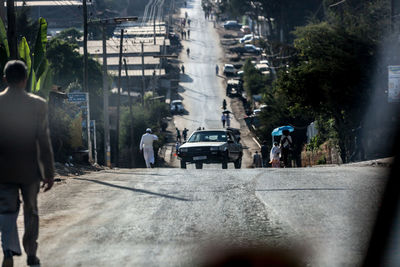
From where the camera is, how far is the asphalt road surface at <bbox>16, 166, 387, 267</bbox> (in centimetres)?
766

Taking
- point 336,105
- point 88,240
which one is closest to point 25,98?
point 88,240

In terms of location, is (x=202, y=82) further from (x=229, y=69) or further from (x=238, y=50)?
(x=238, y=50)

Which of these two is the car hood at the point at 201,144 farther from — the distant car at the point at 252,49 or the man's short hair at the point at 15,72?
Answer: the distant car at the point at 252,49

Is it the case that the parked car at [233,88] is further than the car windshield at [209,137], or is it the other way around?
the parked car at [233,88]

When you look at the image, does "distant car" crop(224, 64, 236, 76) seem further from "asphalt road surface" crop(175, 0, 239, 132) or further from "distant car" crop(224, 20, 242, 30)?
"distant car" crop(224, 20, 242, 30)

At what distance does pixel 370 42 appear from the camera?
38.4m

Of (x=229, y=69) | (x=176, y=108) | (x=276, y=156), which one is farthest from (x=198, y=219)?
(x=229, y=69)

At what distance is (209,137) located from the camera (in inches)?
1066

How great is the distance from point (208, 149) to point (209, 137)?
1.45 metres

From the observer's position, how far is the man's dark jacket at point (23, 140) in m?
6.90

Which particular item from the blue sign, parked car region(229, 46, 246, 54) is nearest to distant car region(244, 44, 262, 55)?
parked car region(229, 46, 246, 54)

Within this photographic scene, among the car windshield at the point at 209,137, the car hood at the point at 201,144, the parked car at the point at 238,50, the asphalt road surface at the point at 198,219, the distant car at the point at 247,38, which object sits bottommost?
the asphalt road surface at the point at 198,219

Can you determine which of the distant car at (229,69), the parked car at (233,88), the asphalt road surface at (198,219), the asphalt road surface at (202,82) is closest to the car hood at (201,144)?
the asphalt road surface at (198,219)

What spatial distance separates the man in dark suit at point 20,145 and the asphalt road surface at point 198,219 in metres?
0.87
